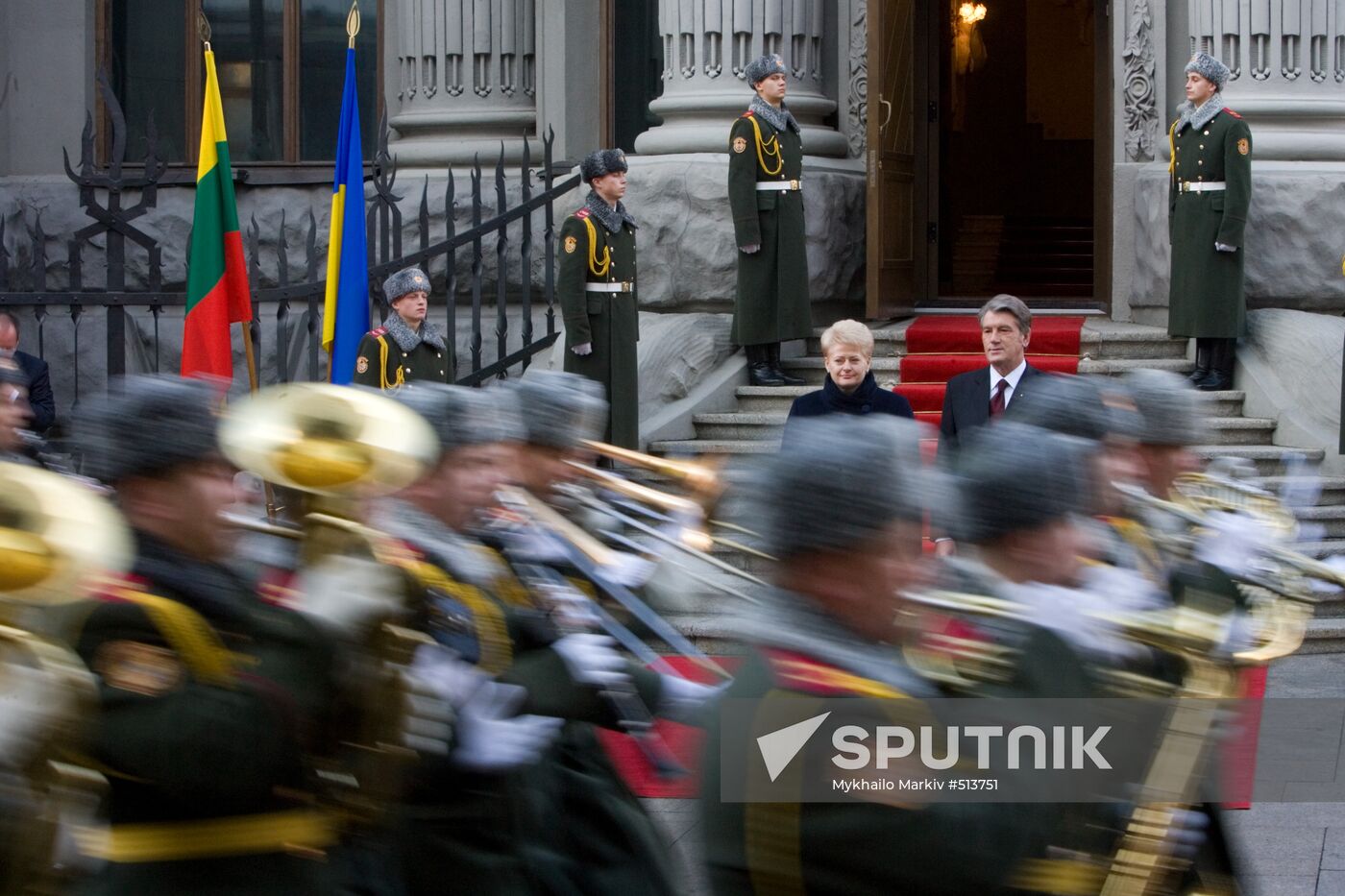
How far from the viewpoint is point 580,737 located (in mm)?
3986

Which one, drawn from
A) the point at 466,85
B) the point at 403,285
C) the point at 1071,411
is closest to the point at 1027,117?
the point at 466,85

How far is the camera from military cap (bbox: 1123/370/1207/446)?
14.1 ft

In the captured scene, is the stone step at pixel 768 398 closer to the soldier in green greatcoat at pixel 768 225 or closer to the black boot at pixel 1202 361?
the soldier in green greatcoat at pixel 768 225

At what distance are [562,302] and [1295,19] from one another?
4.74 m

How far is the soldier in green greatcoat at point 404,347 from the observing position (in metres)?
9.68

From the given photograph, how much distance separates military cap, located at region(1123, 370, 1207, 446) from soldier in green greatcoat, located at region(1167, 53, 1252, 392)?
6.60m

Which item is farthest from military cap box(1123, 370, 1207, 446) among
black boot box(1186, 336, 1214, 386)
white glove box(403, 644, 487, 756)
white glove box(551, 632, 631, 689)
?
black boot box(1186, 336, 1214, 386)

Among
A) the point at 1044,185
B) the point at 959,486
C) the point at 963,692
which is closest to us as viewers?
the point at 963,692

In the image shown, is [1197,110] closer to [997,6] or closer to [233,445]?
[233,445]

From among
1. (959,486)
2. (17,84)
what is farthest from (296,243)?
(959,486)

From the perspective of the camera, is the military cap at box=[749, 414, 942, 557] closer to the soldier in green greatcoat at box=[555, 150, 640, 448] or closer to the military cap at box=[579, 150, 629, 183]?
the soldier in green greatcoat at box=[555, 150, 640, 448]

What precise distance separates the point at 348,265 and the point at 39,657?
703cm

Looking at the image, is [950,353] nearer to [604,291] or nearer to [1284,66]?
[604,291]

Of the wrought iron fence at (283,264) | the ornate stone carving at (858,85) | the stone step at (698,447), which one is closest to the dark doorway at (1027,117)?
the ornate stone carving at (858,85)
